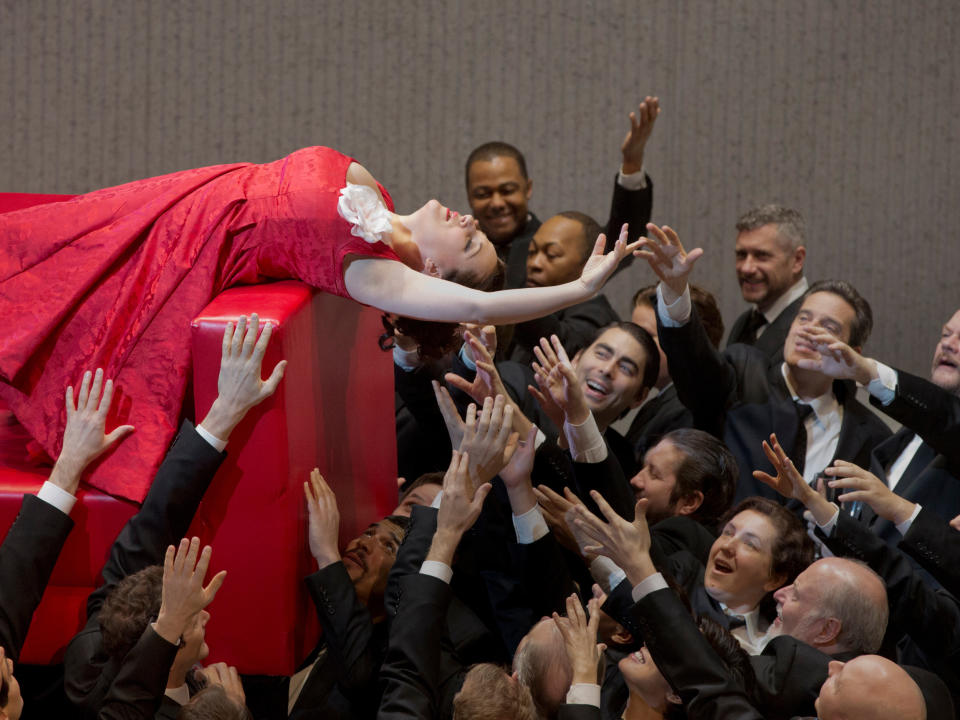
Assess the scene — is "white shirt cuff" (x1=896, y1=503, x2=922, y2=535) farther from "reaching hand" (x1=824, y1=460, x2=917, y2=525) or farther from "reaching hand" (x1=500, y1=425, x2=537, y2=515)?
"reaching hand" (x1=500, y1=425, x2=537, y2=515)

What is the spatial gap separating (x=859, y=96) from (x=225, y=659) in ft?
12.7

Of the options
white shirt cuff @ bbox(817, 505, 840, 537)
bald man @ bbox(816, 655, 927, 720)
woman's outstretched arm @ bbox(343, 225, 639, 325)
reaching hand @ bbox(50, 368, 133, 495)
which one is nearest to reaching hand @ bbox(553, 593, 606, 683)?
bald man @ bbox(816, 655, 927, 720)

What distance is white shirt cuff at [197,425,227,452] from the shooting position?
2078 mm

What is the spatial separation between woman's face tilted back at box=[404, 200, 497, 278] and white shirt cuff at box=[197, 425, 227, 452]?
21.6 inches

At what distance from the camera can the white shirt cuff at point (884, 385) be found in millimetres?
2666

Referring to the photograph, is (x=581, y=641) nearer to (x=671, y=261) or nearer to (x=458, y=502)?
(x=458, y=502)

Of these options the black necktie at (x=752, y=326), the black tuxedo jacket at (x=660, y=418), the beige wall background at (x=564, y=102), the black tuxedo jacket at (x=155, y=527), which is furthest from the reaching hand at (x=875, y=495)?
the beige wall background at (x=564, y=102)

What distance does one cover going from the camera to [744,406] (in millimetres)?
3105

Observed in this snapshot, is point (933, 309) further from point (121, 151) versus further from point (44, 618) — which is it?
point (44, 618)

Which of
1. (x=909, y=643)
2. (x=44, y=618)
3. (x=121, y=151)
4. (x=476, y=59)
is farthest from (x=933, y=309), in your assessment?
(x=44, y=618)

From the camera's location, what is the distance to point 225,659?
2.18 m

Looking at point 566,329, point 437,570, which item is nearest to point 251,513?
point 437,570

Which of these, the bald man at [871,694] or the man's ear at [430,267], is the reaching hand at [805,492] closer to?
the bald man at [871,694]

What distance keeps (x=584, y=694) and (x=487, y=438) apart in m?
0.51
